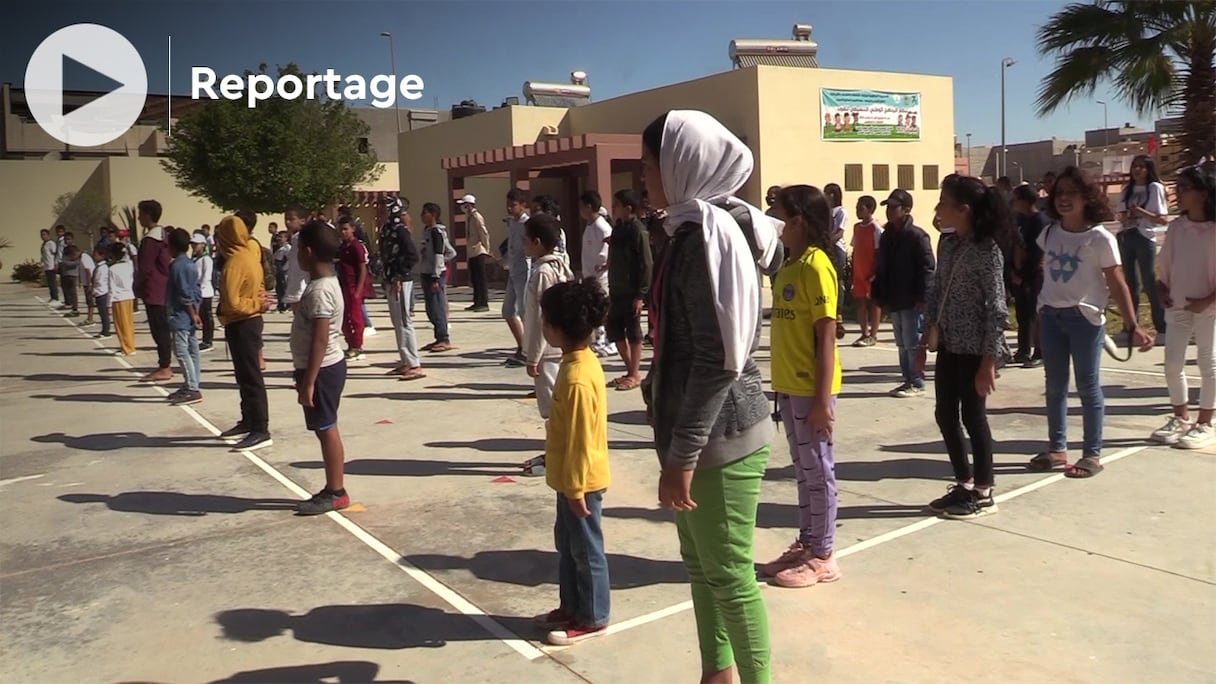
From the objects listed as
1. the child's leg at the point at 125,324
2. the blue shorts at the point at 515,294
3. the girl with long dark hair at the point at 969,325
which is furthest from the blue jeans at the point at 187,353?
the girl with long dark hair at the point at 969,325

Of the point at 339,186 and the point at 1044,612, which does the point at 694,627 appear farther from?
the point at 339,186

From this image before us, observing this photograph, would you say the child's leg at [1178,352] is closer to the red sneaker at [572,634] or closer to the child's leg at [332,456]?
the red sneaker at [572,634]

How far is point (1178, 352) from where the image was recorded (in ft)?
20.5

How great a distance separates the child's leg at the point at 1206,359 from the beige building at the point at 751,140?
1363cm

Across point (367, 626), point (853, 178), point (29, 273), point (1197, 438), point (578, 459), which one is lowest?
point (367, 626)

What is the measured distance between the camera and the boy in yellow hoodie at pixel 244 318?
24.4ft

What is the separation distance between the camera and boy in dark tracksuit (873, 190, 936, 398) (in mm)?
7992

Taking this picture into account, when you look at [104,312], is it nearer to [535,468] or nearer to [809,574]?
[535,468]

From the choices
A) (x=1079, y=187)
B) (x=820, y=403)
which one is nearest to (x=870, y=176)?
(x=1079, y=187)

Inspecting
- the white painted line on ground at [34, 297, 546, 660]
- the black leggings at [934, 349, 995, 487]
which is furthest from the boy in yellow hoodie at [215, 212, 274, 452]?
the black leggings at [934, 349, 995, 487]

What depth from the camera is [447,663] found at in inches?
142

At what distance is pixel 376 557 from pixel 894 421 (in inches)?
168

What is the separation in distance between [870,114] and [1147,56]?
7.10 meters

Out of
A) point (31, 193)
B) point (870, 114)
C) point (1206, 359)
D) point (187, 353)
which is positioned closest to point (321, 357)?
point (187, 353)
